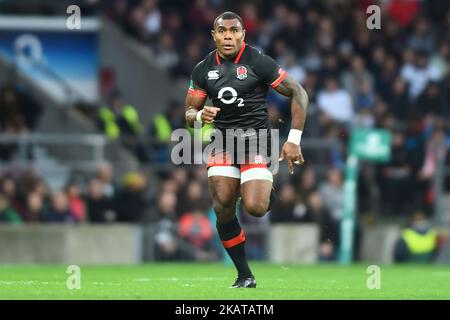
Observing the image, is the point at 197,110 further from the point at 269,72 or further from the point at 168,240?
the point at 168,240

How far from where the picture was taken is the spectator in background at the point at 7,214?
2384 centimetres

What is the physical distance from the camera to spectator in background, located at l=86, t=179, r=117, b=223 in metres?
23.8

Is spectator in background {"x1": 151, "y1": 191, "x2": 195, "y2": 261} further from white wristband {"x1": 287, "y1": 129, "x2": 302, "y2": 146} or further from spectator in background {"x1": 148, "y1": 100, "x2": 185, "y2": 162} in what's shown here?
white wristband {"x1": 287, "y1": 129, "x2": 302, "y2": 146}

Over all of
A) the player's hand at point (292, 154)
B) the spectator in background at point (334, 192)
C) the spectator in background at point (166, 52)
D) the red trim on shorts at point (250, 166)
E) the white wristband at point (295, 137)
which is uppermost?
the spectator in background at point (166, 52)

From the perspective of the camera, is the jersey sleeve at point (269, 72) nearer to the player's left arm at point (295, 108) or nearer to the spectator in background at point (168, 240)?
the player's left arm at point (295, 108)

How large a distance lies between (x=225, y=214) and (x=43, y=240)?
985 cm

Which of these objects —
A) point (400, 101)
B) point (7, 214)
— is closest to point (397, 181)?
point (400, 101)

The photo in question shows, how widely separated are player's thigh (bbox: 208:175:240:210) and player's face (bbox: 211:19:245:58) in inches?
49.3

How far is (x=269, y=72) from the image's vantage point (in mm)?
14117

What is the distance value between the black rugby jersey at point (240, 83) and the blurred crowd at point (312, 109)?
9.22 m
